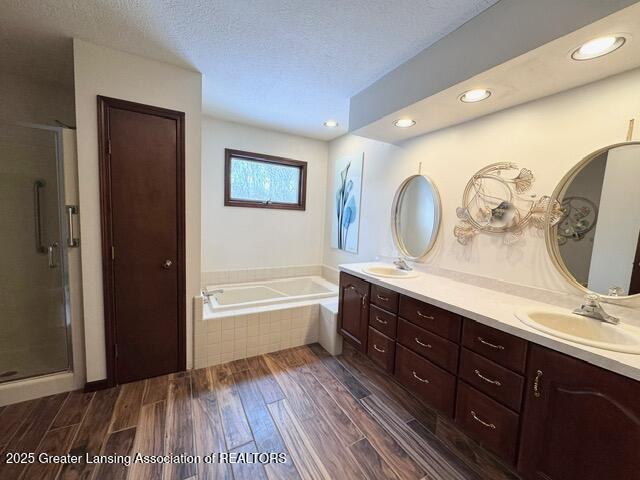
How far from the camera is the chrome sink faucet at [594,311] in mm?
1221

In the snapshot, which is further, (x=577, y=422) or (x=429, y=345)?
(x=429, y=345)

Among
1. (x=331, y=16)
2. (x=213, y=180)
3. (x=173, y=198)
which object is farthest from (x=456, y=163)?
(x=213, y=180)

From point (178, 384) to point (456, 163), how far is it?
277 centimetres

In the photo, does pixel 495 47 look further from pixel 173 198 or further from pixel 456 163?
pixel 173 198

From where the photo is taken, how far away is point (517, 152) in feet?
5.55

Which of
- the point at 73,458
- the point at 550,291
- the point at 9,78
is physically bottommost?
the point at 73,458

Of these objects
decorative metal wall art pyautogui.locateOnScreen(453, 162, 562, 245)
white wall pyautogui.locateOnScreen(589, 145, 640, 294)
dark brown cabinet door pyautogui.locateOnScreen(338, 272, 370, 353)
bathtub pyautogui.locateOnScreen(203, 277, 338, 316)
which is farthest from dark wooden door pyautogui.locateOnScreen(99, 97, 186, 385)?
white wall pyautogui.locateOnScreen(589, 145, 640, 294)

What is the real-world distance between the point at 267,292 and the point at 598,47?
3225 millimetres

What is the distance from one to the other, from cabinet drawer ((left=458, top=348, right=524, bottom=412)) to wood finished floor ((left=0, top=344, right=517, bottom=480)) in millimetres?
469

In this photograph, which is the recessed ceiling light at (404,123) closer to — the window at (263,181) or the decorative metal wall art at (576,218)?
the decorative metal wall art at (576,218)

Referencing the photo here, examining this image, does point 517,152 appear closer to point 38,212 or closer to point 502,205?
point 502,205

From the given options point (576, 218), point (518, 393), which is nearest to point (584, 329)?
point (518, 393)

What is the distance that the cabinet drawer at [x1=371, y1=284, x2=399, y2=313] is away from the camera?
6.05 ft

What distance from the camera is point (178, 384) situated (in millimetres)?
1953
